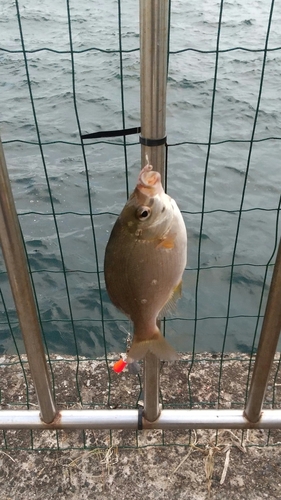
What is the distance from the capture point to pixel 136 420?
7.56 ft

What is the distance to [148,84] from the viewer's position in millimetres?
1493

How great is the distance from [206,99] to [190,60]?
98.2 inches

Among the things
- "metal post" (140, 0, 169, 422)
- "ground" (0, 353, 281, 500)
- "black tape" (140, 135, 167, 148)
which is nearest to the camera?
"metal post" (140, 0, 169, 422)

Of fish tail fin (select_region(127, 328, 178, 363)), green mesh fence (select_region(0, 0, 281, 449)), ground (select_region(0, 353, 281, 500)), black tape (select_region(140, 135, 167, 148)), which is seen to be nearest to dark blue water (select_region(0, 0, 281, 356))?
green mesh fence (select_region(0, 0, 281, 449))

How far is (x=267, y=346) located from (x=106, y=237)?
185 inches

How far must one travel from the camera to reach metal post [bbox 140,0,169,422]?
1378 mm

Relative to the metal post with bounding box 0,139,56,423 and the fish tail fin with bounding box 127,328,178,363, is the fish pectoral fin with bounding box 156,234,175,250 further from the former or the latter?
the metal post with bounding box 0,139,56,423

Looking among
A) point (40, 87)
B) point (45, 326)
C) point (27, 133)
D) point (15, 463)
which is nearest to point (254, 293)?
point (45, 326)

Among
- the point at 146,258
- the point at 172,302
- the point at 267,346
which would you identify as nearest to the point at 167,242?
the point at 146,258

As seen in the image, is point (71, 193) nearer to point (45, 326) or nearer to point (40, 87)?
point (45, 326)

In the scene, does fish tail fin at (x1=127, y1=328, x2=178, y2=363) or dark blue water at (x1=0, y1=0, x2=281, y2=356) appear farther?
dark blue water at (x1=0, y1=0, x2=281, y2=356)

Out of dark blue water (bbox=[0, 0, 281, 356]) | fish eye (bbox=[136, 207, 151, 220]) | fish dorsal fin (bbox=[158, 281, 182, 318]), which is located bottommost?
dark blue water (bbox=[0, 0, 281, 356])

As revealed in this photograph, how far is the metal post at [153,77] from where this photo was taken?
138 cm

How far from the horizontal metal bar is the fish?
0.72m
